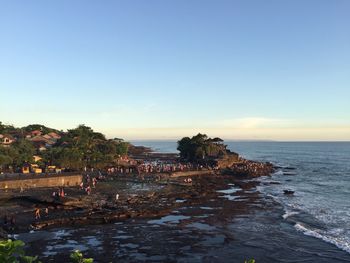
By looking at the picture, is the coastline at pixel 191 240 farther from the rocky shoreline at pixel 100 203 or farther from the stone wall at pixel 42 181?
the stone wall at pixel 42 181

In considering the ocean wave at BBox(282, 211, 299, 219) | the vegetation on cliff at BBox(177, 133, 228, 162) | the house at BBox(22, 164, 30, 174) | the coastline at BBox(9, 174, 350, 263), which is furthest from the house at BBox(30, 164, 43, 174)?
the vegetation on cliff at BBox(177, 133, 228, 162)

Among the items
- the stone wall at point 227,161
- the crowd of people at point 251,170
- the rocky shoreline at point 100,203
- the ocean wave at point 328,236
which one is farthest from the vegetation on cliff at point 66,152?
the ocean wave at point 328,236

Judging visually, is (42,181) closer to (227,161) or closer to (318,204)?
(318,204)

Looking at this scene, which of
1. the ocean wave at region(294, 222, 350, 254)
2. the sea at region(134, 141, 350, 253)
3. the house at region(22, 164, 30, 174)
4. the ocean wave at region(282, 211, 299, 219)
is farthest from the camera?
the house at region(22, 164, 30, 174)

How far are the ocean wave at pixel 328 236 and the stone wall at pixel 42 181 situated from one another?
113 ft

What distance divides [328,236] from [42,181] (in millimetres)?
38621

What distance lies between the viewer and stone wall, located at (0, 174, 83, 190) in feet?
170

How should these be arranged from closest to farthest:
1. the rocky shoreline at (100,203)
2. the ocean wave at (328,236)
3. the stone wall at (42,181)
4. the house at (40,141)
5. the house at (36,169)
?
the ocean wave at (328,236)
the rocky shoreline at (100,203)
the stone wall at (42,181)
the house at (36,169)
the house at (40,141)

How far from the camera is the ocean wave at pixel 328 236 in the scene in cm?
3259

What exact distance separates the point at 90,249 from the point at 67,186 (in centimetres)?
2930

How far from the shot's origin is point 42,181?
55000 millimetres

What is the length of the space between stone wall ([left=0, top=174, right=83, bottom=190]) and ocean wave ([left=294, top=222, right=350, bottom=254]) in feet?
113

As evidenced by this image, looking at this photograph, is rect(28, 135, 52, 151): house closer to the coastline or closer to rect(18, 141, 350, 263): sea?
rect(18, 141, 350, 263): sea

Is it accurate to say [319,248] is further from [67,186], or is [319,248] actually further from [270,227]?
[67,186]
